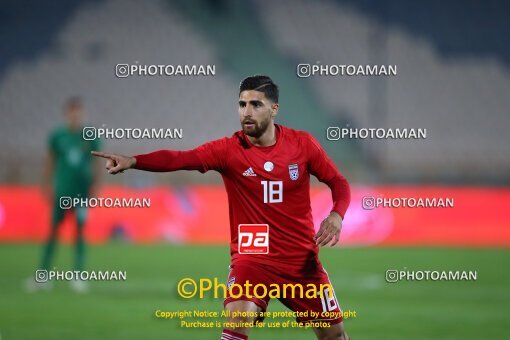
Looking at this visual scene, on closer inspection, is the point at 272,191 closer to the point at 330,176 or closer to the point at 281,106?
the point at 330,176

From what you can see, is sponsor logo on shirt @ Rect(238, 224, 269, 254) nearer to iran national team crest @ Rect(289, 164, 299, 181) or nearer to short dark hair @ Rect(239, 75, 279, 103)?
iran national team crest @ Rect(289, 164, 299, 181)

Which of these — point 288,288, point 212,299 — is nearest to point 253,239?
point 288,288

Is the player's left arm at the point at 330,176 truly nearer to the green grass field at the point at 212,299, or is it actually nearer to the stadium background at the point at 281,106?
the green grass field at the point at 212,299

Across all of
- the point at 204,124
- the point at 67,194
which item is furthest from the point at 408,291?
the point at 204,124

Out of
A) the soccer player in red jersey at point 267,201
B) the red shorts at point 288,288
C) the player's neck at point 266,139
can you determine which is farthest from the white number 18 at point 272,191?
the red shorts at point 288,288

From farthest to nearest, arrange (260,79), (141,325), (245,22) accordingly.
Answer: (245,22) → (141,325) → (260,79)

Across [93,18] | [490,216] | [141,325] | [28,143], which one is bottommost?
[141,325]

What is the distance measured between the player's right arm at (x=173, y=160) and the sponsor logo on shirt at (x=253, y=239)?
1.34 ft

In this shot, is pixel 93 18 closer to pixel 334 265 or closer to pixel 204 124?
pixel 204 124

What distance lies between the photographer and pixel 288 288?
5.52m

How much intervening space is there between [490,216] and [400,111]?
6.67 m

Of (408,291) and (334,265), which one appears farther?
(334,265)

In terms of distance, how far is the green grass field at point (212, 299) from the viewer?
852 cm

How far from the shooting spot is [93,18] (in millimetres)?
25109
